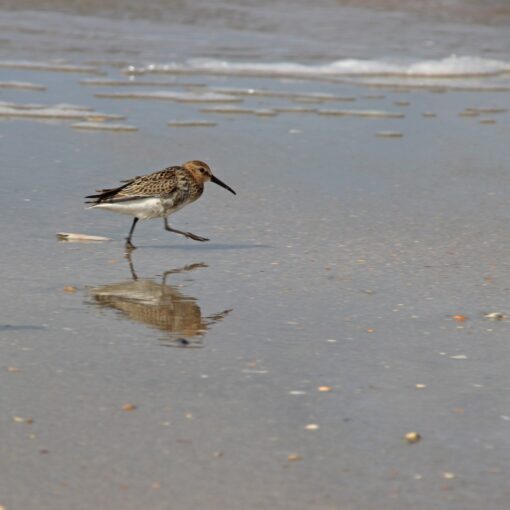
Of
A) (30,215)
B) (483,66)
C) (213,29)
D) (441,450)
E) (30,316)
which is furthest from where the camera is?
(213,29)

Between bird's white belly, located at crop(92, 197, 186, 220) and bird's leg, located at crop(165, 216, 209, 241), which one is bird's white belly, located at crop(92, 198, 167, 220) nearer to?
bird's white belly, located at crop(92, 197, 186, 220)

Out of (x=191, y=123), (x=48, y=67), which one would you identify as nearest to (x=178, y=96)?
(x=191, y=123)

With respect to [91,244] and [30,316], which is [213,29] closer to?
[91,244]

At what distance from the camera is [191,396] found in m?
5.69

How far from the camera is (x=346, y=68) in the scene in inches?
716


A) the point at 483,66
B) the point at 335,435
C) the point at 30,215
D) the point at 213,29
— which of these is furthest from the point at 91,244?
the point at 213,29

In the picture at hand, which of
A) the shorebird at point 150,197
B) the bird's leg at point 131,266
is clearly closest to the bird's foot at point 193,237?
the shorebird at point 150,197

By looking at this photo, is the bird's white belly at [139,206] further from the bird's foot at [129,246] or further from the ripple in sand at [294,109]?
the ripple in sand at [294,109]

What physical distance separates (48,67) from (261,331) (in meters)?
10.9

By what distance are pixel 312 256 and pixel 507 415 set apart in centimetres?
301

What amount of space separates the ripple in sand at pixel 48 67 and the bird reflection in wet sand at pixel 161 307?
940 centimetres

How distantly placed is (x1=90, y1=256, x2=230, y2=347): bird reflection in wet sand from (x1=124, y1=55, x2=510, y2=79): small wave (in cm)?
992

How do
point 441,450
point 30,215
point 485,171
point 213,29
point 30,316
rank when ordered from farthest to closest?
point 213,29 → point 485,171 → point 30,215 → point 30,316 → point 441,450

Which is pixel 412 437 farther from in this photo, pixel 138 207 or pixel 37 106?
pixel 37 106
